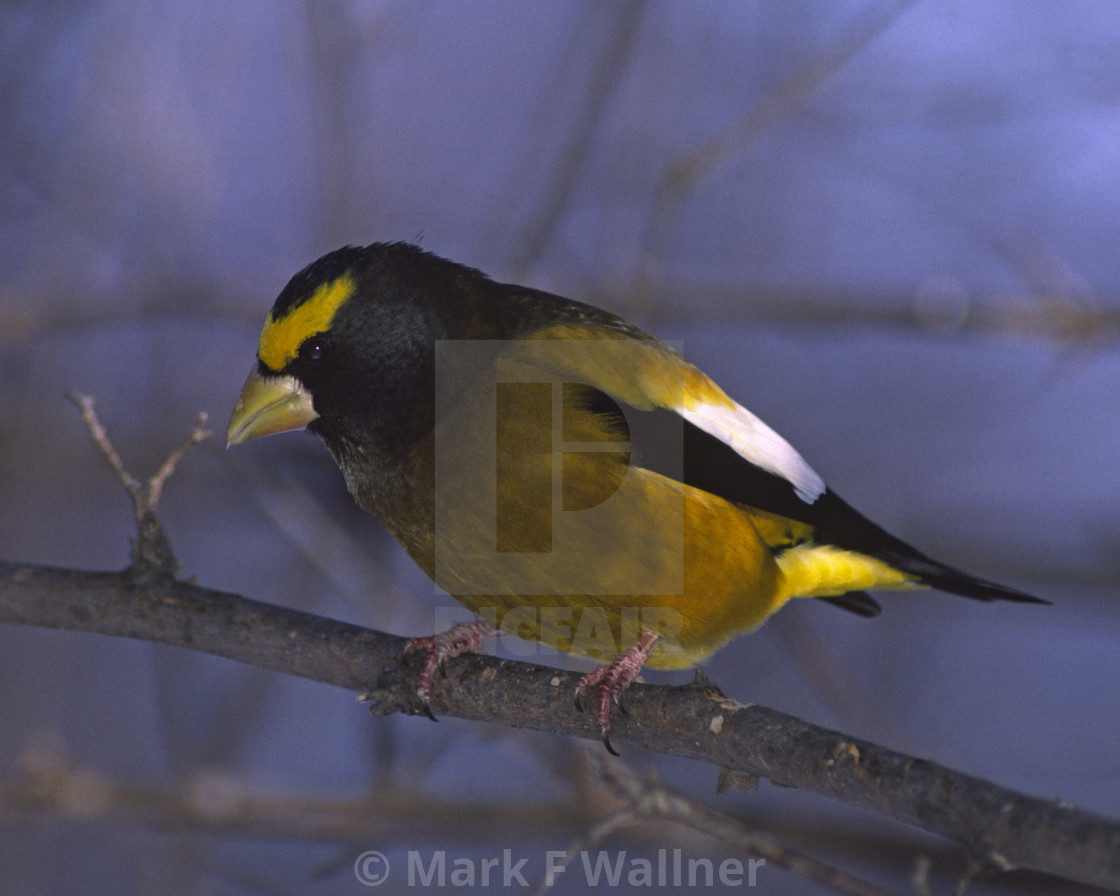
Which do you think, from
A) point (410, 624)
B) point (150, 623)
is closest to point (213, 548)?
point (410, 624)

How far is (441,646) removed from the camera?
266cm

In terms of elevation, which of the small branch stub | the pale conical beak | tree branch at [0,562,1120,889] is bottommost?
tree branch at [0,562,1120,889]

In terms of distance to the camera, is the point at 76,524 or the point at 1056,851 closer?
the point at 1056,851

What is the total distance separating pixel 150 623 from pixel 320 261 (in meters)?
1.02

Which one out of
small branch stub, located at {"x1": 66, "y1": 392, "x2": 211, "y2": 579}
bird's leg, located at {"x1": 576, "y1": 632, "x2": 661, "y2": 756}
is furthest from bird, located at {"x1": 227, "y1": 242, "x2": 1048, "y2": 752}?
small branch stub, located at {"x1": 66, "y1": 392, "x2": 211, "y2": 579}

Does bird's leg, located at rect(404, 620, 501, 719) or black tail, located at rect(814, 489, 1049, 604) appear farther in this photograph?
black tail, located at rect(814, 489, 1049, 604)

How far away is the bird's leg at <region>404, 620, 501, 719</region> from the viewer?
2529mm

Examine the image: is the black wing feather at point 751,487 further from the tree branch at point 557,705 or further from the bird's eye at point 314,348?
the bird's eye at point 314,348

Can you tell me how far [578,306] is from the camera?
3.02m

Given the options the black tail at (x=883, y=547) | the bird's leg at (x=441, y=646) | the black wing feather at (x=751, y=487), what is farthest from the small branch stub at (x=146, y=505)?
the black tail at (x=883, y=547)

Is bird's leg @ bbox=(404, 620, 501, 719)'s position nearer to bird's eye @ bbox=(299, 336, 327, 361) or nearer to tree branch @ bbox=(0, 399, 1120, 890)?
tree branch @ bbox=(0, 399, 1120, 890)

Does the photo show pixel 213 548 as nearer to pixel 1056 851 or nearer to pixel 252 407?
pixel 252 407

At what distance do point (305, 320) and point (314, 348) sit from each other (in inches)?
3.0

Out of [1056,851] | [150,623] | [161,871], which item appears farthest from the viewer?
[161,871]
